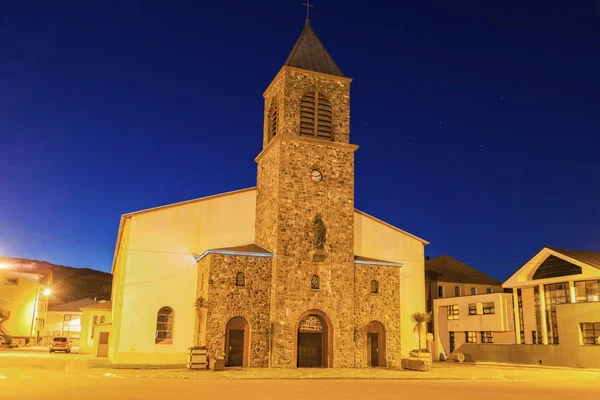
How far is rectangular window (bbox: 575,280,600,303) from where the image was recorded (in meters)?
38.8

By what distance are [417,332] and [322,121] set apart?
1301 centimetres

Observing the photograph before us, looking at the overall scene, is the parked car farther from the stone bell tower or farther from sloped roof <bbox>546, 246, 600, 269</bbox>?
sloped roof <bbox>546, 246, 600, 269</bbox>

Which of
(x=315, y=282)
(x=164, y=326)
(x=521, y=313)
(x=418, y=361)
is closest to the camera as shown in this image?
(x=418, y=361)

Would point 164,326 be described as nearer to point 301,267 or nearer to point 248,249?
point 248,249

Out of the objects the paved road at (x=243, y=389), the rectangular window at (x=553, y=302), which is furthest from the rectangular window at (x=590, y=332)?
the paved road at (x=243, y=389)

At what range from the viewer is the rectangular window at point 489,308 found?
45719 millimetres

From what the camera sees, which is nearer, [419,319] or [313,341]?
[313,341]

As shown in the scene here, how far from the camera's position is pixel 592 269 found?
38.5 meters

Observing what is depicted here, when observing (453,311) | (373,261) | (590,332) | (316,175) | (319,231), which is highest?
(316,175)

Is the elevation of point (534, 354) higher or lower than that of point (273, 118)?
lower

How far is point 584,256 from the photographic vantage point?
133 feet

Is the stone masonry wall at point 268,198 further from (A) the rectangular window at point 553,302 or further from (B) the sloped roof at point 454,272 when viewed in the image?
(B) the sloped roof at point 454,272

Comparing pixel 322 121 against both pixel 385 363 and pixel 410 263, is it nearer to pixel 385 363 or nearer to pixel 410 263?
pixel 410 263

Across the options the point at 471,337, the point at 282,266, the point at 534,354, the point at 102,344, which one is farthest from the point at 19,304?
the point at 534,354
